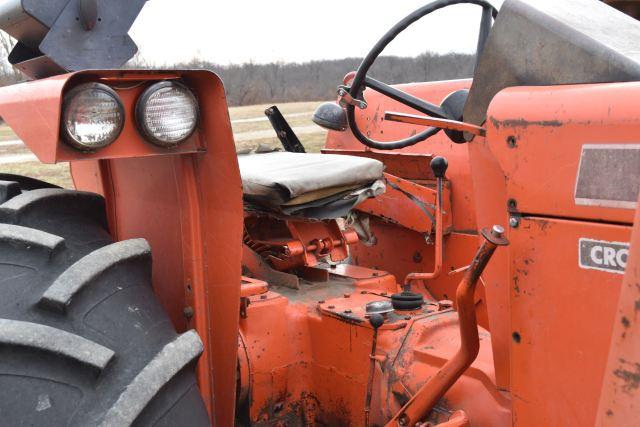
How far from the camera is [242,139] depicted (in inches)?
547

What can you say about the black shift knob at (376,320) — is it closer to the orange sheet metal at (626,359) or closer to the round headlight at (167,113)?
the round headlight at (167,113)

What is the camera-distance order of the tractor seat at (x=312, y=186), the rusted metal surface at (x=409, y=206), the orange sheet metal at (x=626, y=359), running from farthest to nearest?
the rusted metal surface at (x=409, y=206) → the tractor seat at (x=312, y=186) → the orange sheet metal at (x=626, y=359)

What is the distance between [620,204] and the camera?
1.30 meters

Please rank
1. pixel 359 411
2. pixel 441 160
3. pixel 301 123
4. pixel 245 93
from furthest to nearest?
pixel 245 93 < pixel 301 123 < pixel 441 160 < pixel 359 411

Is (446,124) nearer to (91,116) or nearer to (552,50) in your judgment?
(552,50)

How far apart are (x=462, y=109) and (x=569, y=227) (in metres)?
0.65

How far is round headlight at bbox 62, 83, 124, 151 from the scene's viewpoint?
60.8 inches

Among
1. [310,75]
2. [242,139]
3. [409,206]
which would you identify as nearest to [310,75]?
[310,75]

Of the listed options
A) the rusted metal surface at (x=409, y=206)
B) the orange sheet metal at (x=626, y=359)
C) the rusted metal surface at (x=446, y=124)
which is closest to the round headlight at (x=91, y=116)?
the rusted metal surface at (x=446, y=124)

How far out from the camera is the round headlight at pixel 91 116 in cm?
154

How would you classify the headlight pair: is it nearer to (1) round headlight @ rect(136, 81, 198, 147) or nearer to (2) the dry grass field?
(1) round headlight @ rect(136, 81, 198, 147)

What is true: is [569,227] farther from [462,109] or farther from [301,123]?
[301,123]

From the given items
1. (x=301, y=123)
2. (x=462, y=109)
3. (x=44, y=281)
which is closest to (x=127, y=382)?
(x=44, y=281)

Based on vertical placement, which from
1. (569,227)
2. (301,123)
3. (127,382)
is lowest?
(301,123)
